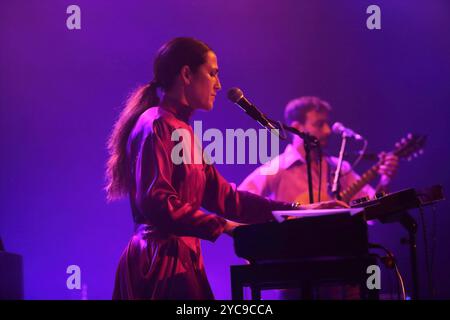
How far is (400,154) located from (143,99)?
5.97 ft

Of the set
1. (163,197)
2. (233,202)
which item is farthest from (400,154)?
(163,197)

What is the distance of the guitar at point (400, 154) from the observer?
464 cm

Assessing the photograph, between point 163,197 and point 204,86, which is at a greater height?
point 204,86

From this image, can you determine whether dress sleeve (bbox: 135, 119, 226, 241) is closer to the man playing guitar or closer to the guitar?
the man playing guitar

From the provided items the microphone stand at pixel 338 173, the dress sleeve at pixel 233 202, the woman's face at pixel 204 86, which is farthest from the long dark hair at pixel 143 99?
the microphone stand at pixel 338 173

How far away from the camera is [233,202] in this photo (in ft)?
14.1

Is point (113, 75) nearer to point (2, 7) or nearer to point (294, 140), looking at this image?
point (2, 7)

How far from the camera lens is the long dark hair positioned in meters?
4.31

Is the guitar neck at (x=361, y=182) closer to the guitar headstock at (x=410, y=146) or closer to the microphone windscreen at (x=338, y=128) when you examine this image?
the guitar headstock at (x=410, y=146)

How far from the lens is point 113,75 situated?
4637mm

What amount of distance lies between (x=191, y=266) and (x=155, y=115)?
955mm

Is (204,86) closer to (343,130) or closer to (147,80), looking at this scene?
(147,80)

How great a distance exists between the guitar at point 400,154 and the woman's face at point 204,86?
113cm

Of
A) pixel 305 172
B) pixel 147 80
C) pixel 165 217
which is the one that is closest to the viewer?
pixel 165 217
